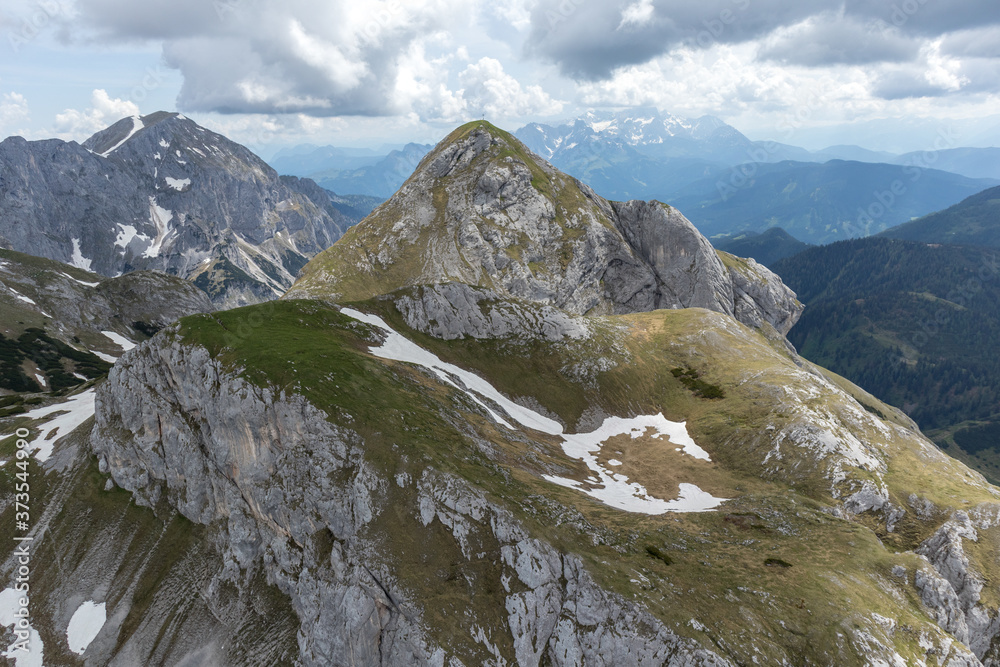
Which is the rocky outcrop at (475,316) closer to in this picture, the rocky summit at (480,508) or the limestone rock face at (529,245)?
the rocky summit at (480,508)

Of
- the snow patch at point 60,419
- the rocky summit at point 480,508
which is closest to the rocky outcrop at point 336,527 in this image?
the rocky summit at point 480,508

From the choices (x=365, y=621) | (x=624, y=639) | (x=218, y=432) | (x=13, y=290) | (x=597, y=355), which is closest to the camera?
(x=624, y=639)

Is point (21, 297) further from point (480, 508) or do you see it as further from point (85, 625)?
point (480, 508)

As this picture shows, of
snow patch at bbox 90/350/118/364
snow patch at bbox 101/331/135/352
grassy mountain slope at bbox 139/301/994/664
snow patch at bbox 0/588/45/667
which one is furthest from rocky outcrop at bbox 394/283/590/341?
snow patch at bbox 101/331/135/352

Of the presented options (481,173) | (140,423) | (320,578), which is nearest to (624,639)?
(320,578)

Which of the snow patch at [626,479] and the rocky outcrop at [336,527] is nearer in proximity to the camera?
the rocky outcrop at [336,527]

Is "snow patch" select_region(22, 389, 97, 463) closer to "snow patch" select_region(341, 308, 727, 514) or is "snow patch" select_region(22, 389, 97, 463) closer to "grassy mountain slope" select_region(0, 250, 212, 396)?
"snow patch" select_region(341, 308, 727, 514)

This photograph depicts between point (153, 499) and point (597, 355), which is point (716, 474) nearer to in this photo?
point (597, 355)

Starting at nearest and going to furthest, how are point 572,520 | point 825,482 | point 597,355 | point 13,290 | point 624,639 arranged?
point 624,639 < point 572,520 < point 825,482 < point 597,355 < point 13,290
